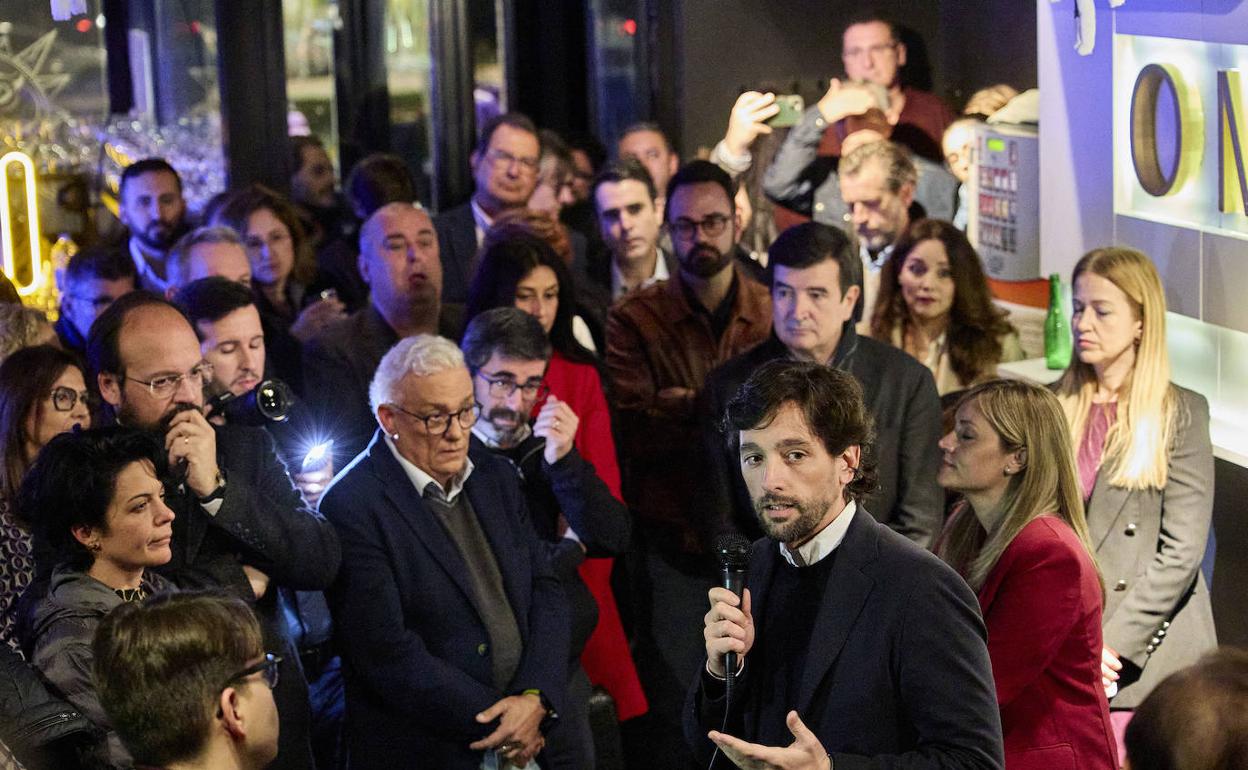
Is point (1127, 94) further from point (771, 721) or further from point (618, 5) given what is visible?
point (618, 5)

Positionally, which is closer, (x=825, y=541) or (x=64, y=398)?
(x=825, y=541)

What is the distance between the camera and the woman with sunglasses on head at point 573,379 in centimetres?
477

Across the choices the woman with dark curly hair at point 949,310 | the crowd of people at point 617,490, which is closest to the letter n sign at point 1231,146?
the crowd of people at point 617,490

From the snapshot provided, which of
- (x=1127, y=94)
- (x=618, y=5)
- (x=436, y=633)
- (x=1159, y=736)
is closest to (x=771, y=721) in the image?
(x=1159, y=736)

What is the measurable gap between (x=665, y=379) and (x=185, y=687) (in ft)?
9.03

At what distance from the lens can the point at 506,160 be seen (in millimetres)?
6539

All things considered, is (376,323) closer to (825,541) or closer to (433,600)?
(433,600)

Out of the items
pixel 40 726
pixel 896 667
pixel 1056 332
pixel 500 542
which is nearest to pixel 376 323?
pixel 500 542

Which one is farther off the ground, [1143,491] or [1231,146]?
[1231,146]

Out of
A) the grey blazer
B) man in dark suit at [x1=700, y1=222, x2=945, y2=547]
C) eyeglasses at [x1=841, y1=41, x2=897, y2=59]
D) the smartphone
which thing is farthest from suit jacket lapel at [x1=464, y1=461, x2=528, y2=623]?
eyeglasses at [x1=841, y1=41, x2=897, y2=59]

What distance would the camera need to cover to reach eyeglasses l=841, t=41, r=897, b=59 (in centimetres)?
655

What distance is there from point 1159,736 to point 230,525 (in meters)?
2.12

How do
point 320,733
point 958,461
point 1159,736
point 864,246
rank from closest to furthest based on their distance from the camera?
point 1159,736, point 958,461, point 320,733, point 864,246

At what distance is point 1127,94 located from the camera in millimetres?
5242
